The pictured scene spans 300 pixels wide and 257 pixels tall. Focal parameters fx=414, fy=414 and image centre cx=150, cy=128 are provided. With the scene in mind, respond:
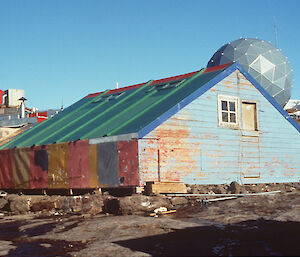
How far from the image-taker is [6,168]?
20.0m

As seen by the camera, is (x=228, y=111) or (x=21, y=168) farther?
(x=21, y=168)

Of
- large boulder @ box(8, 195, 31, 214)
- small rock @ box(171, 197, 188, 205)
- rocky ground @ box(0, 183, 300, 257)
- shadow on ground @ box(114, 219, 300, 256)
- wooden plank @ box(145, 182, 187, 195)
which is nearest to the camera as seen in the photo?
shadow on ground @ box(114, 219, 300, 256)

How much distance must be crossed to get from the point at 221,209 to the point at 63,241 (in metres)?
4.73

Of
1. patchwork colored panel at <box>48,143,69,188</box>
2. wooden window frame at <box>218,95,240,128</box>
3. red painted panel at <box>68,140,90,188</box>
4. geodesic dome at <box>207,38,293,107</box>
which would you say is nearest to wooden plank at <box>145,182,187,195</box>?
red painted panel at <box>68,140,90,188</box>

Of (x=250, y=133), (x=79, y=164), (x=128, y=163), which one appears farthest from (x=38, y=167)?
(x=250, y=133)

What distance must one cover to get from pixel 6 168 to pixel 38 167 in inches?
116

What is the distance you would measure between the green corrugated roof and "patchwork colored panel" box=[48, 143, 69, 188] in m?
0.43

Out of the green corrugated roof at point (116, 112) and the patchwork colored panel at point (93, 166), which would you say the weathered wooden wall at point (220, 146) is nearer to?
the green corrugated roof at point (116, 112)

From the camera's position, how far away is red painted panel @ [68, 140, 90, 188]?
52.0 ft

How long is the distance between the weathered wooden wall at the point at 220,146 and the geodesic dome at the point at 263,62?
11.1m

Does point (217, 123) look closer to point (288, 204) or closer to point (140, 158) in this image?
point (140, 158)

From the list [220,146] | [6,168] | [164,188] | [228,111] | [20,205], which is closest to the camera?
[164,188]

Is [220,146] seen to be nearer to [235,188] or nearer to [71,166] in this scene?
[235,188]

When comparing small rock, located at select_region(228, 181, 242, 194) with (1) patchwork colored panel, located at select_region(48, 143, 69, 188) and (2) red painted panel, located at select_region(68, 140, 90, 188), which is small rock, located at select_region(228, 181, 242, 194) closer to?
(2) red painted panel, located at select_region(68, 140, 90, 188)
